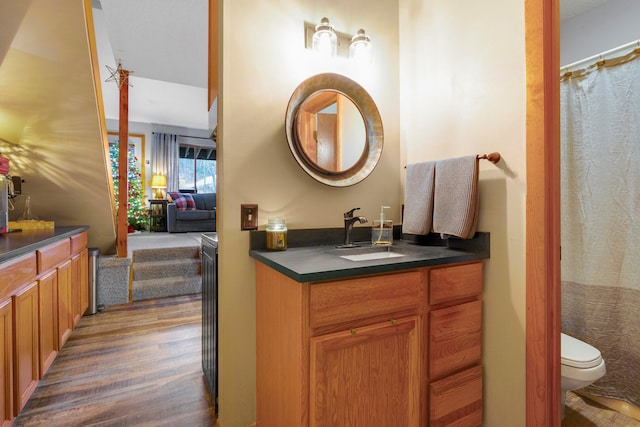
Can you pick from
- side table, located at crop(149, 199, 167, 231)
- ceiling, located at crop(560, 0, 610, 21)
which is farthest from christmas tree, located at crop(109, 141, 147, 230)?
ceiling, located at crop(560, 0, 610, 21)

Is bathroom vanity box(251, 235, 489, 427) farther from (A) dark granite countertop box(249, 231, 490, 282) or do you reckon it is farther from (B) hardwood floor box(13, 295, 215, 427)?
(B) hardwood floor box(13, 295, 215, 427)

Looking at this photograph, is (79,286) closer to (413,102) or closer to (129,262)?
(129,262)

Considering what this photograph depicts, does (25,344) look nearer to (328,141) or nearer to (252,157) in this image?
(252,157)

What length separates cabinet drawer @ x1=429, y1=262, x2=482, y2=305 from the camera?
126 cm

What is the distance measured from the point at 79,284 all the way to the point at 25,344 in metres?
1.31

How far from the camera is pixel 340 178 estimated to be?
1660mm

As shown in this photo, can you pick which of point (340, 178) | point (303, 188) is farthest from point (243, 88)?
point (340, 178)

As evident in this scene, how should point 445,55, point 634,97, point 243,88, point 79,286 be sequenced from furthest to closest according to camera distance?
point 79,286 < point 634,97 < point 445,55 < point 243,88

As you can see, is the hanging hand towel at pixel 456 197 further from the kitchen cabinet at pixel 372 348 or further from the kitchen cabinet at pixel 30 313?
the kitchen cabinet at pixel 30 313

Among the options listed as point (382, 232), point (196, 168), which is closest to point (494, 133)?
point (382, 232)

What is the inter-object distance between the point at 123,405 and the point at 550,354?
214cm

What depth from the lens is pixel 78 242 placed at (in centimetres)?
267

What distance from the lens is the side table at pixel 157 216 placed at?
23.5 feet

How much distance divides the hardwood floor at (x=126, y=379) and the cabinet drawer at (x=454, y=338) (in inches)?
46.6
